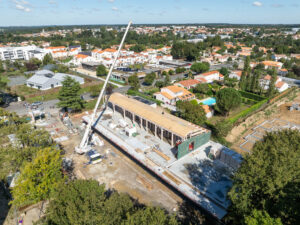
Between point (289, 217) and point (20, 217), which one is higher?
point (289, 217)

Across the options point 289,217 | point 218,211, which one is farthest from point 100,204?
point 289,217

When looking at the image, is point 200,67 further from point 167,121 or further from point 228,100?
point 167,121

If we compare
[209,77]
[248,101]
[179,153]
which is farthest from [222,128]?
[209,77]

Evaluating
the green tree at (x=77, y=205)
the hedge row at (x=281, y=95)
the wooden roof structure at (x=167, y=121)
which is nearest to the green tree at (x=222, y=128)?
the wooden roof structure at (x=167, y=121)

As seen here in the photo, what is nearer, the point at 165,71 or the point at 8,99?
the point at 8,99

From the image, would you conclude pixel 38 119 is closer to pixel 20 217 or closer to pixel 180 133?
pixel 20 217

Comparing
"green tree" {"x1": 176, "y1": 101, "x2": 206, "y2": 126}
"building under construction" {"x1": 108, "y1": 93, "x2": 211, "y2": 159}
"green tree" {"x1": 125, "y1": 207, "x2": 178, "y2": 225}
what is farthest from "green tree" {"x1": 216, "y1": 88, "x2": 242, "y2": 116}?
"green tree" {"x1": 125, "y1": 207, "x2": 178, "y2": 225}

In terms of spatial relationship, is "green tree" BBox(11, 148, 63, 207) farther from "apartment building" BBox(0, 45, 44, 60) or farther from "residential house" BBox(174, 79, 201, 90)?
"apartment building" BBox(0, 45, 44, 60)
